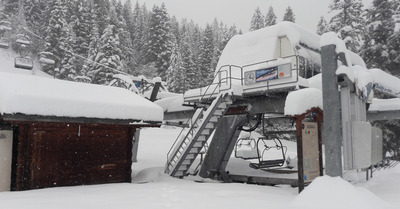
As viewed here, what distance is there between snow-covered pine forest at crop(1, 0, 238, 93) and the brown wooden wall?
99.7ft

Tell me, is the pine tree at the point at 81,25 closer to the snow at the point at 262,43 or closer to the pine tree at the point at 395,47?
the snow at the point at 262,43

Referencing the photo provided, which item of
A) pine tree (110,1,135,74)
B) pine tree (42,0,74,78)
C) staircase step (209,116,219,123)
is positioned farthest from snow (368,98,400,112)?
pine tree (42,0,74,78)

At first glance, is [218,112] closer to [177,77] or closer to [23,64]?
[23,64]

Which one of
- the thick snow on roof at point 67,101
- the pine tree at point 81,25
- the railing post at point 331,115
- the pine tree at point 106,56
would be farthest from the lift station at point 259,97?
the pine tree at point 81,25

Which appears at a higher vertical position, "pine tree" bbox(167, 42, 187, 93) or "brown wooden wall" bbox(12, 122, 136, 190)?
"pine tree" bbox(167, 42, 187, 93)

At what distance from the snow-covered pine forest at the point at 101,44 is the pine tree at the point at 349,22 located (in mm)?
23987

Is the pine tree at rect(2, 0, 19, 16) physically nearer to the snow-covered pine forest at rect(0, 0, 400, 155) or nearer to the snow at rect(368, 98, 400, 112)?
the snow-covered pine forest at rect(0, 0, 400, 155)

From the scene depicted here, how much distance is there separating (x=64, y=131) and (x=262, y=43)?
8.96 meters

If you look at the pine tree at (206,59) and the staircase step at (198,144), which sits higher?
the pine tree at (206,59)

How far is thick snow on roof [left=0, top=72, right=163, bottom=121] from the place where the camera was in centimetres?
933

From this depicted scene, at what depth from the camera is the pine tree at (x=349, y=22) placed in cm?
3034

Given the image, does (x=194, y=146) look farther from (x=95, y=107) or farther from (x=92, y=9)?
(x=92, y=9)

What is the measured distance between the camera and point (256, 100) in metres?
14.2

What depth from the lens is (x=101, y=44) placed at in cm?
4278
